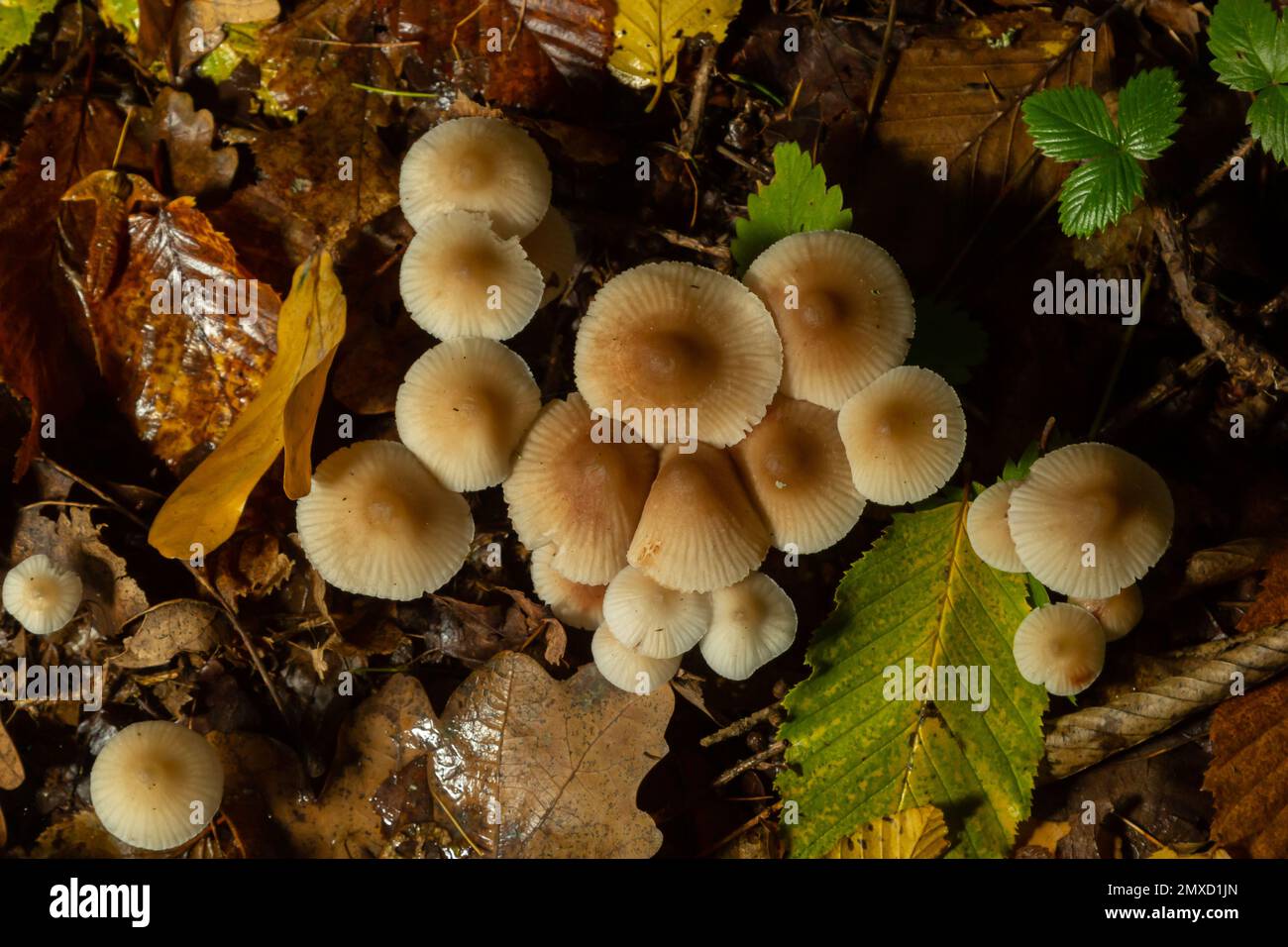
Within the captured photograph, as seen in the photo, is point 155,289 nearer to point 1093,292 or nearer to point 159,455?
point 159,455

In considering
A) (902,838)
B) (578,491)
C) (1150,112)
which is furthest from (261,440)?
(1150,112)

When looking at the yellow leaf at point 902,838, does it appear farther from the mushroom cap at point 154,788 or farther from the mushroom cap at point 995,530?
the mushroom cap at point 154,788

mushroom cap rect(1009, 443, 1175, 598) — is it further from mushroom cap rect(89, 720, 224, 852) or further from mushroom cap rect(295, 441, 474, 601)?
mushroom cap rect(89, 720, 224, 852)

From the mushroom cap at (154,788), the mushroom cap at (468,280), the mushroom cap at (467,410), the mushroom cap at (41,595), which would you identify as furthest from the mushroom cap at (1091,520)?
the mushroom cap at (41,595)

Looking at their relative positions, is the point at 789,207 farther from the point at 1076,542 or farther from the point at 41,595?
the point at 41,595

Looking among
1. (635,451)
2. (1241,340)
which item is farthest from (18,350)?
(1241,340)

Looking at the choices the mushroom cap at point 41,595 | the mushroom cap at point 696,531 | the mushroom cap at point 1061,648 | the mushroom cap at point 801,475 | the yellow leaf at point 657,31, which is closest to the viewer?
the mushroom cap at point 696,531
